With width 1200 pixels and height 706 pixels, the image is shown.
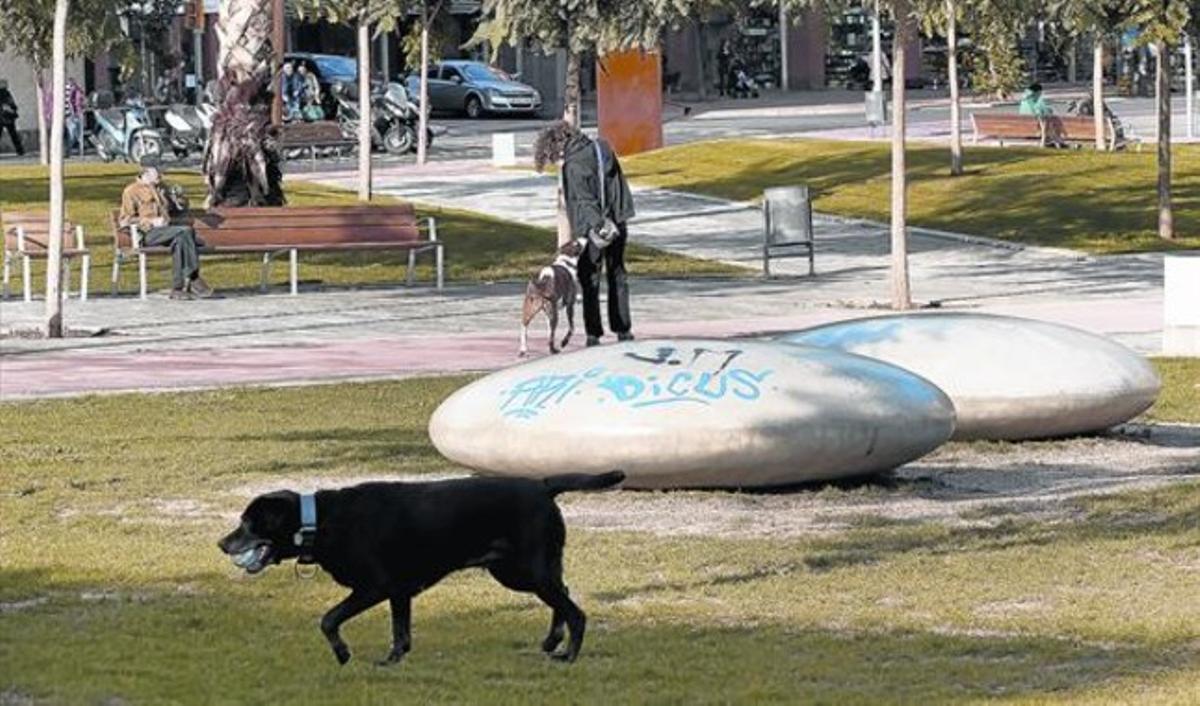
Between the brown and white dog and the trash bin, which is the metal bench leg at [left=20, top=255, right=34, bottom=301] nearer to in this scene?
the brown and white dog

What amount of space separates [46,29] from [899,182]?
65.6 ft

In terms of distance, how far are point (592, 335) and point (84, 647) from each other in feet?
35.9

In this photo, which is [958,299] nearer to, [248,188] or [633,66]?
[248,188]

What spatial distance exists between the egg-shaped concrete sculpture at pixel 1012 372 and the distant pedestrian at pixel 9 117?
39409mm

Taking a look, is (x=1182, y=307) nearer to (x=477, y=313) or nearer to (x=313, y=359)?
(x=313, y=359)

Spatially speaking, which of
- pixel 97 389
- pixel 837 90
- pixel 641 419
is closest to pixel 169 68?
pixel 837 90

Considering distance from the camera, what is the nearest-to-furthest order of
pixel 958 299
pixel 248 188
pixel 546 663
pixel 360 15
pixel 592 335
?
pixel 546 663, pixel 592 335, pixel 958 299, pixel 248 188, pixel 360 15

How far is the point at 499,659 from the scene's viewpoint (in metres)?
9.07

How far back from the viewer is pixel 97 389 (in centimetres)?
1856

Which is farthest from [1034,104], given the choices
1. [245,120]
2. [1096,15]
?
[245,120]

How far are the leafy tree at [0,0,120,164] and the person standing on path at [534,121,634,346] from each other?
8539 millimetres

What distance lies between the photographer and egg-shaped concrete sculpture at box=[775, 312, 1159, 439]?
594 inches

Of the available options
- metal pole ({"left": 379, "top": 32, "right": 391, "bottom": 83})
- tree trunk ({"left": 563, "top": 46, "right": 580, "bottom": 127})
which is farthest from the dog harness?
metal pole ({"left": 379, "top": 32, "right": 391, "bottom": 83})

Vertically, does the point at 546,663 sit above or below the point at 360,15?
below
